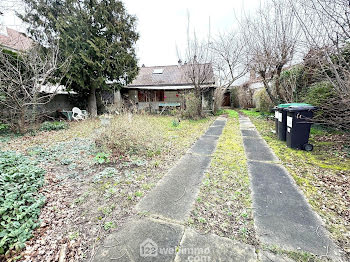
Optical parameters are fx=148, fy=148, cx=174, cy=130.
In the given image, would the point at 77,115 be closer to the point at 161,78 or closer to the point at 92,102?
the point at 92,102

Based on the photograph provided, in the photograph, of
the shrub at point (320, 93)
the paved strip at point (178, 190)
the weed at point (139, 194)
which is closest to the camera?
the paved strip at point (178, 190)

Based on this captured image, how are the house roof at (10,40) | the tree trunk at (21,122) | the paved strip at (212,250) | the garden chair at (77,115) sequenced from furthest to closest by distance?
1. the garden chair at (77,115)
2. the tree trunk at (21,122)
3. the house roof at (10,40)
4. the paved strip at (212,250)

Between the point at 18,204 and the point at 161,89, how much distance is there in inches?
562

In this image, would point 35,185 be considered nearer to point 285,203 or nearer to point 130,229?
point 130,229

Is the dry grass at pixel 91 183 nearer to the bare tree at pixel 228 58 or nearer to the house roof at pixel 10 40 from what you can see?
the house roof at pixel 10 40

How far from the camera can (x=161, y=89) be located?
15.4m

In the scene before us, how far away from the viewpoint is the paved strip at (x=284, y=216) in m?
1.82

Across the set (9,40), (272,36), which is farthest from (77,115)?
(272,36)

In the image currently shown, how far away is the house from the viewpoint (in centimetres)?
1537

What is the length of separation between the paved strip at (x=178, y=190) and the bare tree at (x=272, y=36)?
6.82 meters

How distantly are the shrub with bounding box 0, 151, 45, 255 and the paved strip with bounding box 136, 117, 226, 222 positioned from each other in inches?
59.3

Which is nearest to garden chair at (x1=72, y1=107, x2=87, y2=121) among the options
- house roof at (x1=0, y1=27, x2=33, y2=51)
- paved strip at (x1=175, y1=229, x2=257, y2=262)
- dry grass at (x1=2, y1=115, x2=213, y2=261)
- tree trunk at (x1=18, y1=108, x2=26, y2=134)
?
tree trunk at (x1=18, y1=108, x2=26, y2=134)

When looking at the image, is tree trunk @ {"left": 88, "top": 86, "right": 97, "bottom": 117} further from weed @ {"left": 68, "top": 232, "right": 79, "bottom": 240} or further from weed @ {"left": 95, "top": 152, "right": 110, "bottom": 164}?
weed @ {"left": 68, "top": 232, "right": 79, "bottom": 240}

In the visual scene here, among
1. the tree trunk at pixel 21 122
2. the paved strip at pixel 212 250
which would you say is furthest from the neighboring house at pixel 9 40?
the paved strip at pixel 212 250
